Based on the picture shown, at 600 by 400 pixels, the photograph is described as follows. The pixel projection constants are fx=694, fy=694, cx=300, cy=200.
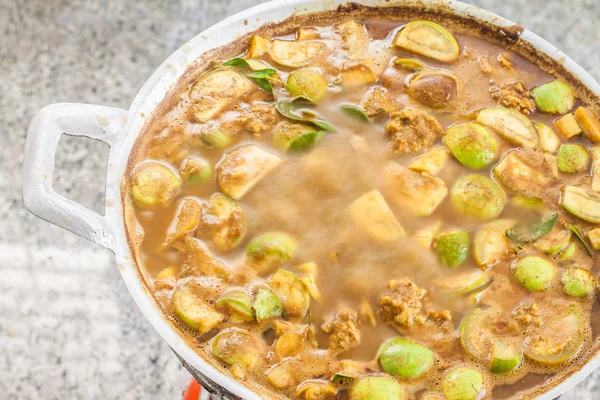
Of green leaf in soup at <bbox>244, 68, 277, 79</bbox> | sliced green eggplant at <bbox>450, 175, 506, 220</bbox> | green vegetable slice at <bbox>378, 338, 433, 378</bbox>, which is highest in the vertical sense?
sliced green eggplant at <bbox>450, 175, 506, 220</bbox>

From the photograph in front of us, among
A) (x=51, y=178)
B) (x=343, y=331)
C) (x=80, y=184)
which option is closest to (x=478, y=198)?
(x=343, y=331)

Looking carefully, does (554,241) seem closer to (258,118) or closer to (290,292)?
(290,292)

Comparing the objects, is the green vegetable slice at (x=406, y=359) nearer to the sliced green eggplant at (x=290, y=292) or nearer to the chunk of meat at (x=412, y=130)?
the sliced green eggplant at (x=290, y=292)

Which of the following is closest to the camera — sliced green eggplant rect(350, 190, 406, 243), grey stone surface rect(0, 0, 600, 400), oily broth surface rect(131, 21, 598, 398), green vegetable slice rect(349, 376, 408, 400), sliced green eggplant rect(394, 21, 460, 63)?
green vegetable slice rect(349, 376, 408, 400)

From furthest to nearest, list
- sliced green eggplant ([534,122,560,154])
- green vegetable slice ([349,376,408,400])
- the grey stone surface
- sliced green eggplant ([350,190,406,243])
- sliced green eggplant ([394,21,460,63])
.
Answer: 1. the grey stone surface
2. sliced green eggplant ([394,21,460,63])
3. sliced green eggplant ([534,122,560,154])
4. sliced green eggplant ([350,190,406,243])
5. green vegetable slice ([349,376,408,400])

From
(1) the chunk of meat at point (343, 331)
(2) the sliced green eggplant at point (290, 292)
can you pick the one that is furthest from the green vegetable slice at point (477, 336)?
(2) the sliced green eggplant at point (290, 292)

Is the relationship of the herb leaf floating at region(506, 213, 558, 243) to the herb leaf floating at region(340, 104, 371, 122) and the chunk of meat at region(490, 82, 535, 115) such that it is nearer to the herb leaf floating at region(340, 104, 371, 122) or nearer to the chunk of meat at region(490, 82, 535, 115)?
the chunk of meat at region(490, 82, 535, 115)

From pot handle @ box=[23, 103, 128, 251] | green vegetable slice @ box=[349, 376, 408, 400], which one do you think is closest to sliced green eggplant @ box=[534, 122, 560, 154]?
green vegetable slice @ box=[349, 376, 408, 400]
